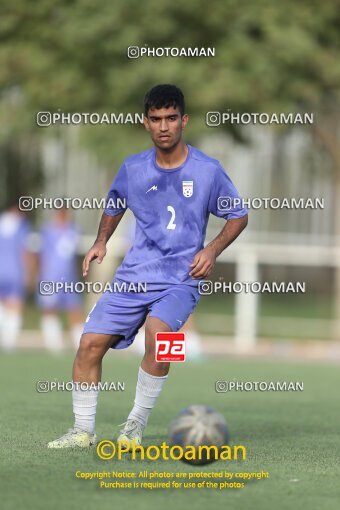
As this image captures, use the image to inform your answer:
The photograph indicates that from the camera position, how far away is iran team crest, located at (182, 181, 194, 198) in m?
7.89

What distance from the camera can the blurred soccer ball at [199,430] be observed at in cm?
703

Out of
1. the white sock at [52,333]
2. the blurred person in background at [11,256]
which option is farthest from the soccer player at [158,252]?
the blurred person in background at [11,256]

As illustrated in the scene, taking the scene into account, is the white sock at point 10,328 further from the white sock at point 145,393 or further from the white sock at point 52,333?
the white sock at point 145,393

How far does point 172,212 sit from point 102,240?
62 cm

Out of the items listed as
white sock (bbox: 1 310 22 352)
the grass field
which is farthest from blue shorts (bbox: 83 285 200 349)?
white sock (bbox: 1 310 22 352)

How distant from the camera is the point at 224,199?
7973 millimetres

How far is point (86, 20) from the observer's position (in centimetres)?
2038

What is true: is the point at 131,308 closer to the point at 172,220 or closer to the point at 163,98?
the point at 172,220

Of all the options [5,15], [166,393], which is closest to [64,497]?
[166,393]

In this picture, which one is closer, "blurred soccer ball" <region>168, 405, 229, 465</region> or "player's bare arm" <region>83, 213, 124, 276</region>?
"blurred soccer ball" <region>168, 405, 229, 465</region>

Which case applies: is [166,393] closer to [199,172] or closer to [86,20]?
[199,172]

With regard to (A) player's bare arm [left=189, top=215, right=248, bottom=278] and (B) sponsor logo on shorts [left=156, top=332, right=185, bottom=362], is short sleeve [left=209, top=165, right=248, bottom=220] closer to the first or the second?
(A) player's bare arm [left=189, top=215, right=248, bottom=278]

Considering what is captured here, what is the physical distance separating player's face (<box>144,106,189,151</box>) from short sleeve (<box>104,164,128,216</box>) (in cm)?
40

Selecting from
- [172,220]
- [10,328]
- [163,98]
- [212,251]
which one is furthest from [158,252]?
[10,328]
